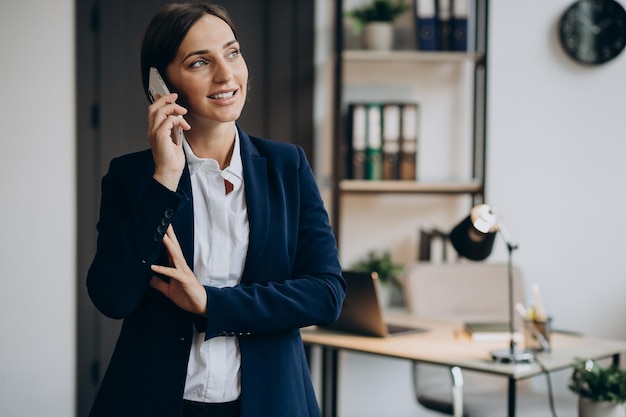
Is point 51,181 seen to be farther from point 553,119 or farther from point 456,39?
point 553,119

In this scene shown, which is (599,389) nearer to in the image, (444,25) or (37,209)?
(444,25)

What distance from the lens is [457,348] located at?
2793 millimetres

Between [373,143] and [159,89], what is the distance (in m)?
2.43

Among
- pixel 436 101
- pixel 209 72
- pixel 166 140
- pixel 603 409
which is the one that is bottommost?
pixel 603 409

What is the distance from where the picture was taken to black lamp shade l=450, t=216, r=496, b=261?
8.46ft

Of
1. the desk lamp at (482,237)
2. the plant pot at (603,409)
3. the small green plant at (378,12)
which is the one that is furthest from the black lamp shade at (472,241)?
the small green plant at (378,12)

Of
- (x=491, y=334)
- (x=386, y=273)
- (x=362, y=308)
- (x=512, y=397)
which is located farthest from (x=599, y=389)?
(x=386, y=273)

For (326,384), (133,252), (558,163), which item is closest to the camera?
(133,252)

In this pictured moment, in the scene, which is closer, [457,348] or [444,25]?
[457,348]

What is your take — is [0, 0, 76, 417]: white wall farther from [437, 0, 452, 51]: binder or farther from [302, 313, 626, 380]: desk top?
[437, 0, 452, 51]: binder

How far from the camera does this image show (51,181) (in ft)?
10.2

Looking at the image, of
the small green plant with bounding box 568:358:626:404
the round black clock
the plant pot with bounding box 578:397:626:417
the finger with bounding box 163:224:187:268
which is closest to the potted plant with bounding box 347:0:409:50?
the round black clock

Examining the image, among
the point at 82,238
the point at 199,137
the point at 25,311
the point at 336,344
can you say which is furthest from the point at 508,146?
the point at 199,137

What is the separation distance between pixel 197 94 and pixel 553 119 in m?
3.02
